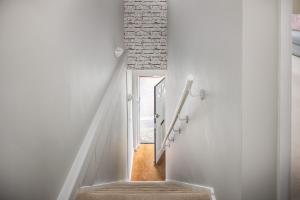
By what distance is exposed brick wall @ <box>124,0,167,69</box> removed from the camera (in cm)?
633

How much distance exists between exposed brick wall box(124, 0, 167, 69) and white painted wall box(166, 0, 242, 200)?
2.51m

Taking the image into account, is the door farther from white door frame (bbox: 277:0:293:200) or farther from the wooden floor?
white door frame (bbox: 277:0:293:200)

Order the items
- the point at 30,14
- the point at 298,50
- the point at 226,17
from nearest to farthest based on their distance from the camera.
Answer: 1. the point at 298,50
2. the point at 30,14
3. the point at 226,17

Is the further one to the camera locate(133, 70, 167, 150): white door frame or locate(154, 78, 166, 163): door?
locate(133, 70, 167, 150): white door frame

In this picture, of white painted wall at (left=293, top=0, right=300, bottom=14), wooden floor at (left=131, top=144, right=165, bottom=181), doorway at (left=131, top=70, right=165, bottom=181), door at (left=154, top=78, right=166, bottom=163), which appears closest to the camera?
white painted wall at (left=293, top=0, right=300, bottom=14)

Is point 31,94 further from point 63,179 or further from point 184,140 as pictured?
point 184,140

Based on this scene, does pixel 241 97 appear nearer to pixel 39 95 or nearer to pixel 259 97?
pixel 259 97

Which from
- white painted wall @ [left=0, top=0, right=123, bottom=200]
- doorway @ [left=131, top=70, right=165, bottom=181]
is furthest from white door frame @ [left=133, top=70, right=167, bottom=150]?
white painted wall @ [left=0, top=0, right=123, bottom=200]

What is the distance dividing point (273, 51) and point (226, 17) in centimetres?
41

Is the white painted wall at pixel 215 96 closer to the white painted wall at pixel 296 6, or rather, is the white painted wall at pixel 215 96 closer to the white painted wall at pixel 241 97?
the white painted wall at pixel 241 97

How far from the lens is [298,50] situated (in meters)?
1.76

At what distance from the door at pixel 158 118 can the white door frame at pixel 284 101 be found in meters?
5.66

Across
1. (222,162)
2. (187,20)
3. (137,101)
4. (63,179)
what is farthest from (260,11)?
(137,101)

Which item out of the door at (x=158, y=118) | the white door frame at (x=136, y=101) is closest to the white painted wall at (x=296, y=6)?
the door at (x=158, y=118)
